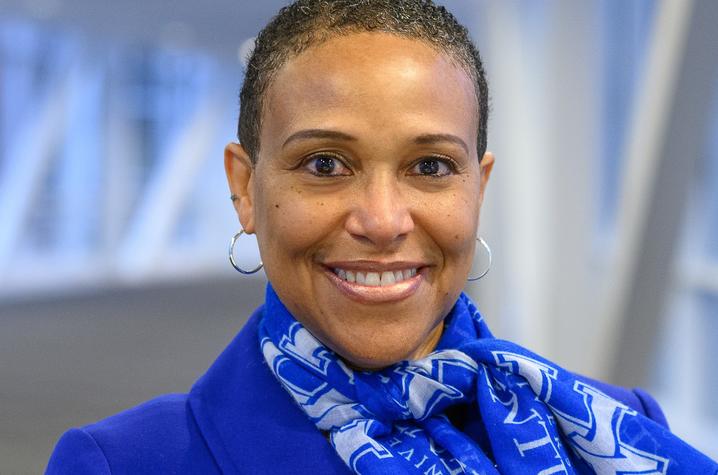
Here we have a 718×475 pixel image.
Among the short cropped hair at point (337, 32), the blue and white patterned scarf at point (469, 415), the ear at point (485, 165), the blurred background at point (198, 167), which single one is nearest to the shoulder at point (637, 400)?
the blue and white patterned scarf at point (469, 415)

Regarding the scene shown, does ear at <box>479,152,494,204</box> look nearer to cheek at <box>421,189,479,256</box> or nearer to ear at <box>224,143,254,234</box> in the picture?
cheek at <box>421,189,479,256</box>

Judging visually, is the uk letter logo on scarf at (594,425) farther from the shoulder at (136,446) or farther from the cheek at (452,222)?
the shoulder at (136,446)

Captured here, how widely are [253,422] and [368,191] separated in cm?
38

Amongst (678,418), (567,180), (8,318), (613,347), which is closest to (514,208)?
(567,180)

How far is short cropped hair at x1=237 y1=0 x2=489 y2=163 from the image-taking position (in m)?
1.42

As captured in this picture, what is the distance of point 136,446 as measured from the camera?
1.48 m

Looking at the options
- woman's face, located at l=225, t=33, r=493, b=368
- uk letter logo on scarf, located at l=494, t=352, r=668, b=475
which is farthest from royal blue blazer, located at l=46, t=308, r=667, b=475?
uk letter logo on scarf, located at l=494, t=352, r=668, b=475

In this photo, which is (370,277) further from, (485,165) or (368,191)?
(485,165)

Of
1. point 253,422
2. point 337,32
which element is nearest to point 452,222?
point 337,32

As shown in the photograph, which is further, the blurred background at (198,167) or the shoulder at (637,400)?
the blurred background at (198,167)

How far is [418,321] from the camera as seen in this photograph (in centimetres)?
144

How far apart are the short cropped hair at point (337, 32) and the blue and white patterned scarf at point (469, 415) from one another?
304mm

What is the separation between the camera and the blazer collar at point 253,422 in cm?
147

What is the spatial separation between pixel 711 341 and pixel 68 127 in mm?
12869
